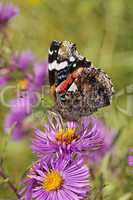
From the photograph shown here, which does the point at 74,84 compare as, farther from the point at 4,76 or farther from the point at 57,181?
the point at 4,76

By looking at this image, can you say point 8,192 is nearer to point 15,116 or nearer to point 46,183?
point 15,116

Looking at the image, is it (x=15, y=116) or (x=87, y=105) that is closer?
(x=87, y=105)

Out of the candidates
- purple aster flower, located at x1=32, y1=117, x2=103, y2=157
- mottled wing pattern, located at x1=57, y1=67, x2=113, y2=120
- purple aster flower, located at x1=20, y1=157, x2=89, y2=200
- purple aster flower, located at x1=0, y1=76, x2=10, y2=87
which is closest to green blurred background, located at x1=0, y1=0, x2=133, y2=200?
purple aster flower, located at x1=0, y1=76, x2=10, y2=87

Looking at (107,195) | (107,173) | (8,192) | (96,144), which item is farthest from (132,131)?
(96,144)

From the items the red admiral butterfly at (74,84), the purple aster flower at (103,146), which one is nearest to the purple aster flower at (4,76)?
the purple aster flower at (103,146)

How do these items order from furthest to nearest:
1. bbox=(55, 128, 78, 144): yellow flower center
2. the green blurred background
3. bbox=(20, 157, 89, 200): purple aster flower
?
the green blurred background → bbox=(55, 128, 78, 144): yellow flower center → bbox=(20, 157, 89, 200): purple aster flower

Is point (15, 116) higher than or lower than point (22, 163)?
higher

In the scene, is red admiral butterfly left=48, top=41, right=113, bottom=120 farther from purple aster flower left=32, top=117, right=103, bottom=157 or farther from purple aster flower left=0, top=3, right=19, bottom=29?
purple aster flower left=0, top=3, right=19, bottom=29
